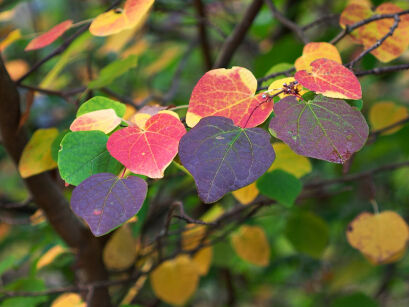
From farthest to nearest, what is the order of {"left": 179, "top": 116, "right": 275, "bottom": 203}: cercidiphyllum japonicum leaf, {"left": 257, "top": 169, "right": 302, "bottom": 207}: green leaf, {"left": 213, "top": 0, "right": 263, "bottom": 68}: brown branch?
{"left": 213, "top": 0, "right": 263, "bottom": 68}: brown branch, {"left": 257, "top": 169, "right": 302, "bottom": 207}: green leaf, {"left": 179, "top": 116, "right": 275, "bottom": 203}: cercidiphyllum japonicum leaf

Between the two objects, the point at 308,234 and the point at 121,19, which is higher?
the point at 121,19

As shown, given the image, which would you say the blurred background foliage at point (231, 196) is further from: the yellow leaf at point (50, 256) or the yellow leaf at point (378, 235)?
the yellow leaf at point (378, 235)

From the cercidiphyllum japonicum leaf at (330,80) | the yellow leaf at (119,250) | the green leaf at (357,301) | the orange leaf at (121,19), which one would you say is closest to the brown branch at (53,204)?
the yellow leaf at (119,250)

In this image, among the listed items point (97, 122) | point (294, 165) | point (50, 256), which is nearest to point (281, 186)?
point (294, 165)

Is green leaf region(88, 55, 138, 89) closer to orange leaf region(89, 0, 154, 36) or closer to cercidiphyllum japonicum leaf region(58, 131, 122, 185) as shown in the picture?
orange leaf region(89, 0, 154, 36)

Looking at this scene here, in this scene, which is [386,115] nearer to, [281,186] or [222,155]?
[281,186]

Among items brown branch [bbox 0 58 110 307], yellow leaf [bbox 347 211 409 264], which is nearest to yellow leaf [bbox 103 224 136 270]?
brown branch [bbox 0 58 110 307]

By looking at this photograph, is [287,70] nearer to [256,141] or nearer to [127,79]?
[256,141]
